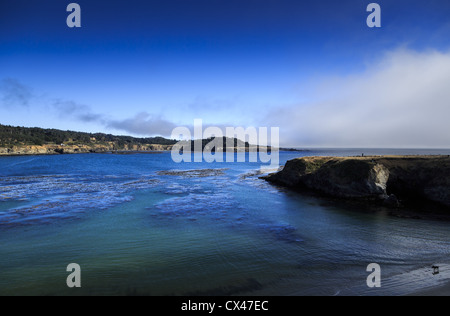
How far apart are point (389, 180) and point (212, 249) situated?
29867 millimetres

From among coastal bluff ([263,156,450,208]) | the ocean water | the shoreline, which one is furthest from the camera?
coastal bluff ([263,156,450,208])

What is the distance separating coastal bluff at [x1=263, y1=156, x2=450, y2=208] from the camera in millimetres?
26944

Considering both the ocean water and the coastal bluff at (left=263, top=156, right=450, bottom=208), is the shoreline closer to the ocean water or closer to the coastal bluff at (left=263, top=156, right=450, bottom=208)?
the coastal bluff at (left=263, top=156, right=450, bottom=208)

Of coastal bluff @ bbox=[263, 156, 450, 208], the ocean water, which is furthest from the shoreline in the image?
the ocean water

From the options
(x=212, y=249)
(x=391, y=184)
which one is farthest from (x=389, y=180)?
(x=212, y=249)

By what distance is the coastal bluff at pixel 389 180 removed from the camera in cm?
2694

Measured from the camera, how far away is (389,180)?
105ft

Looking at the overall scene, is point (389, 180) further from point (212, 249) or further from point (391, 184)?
point (212, 249)

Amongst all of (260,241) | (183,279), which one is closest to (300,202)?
(260,241)

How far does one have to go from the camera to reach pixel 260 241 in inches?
645

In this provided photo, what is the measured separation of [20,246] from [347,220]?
1057 inches

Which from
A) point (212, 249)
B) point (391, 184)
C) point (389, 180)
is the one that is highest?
point (389, 180)

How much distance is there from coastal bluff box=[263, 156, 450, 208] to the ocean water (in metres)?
6.59
